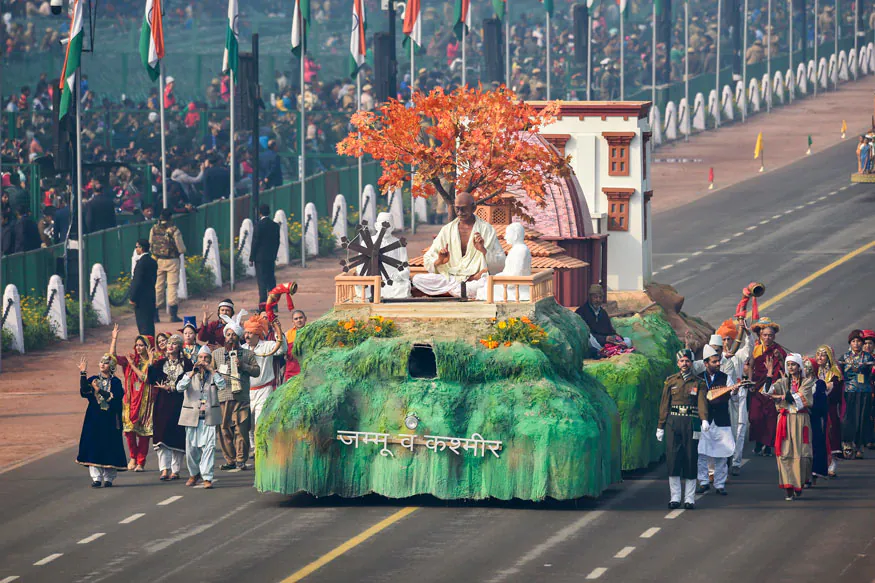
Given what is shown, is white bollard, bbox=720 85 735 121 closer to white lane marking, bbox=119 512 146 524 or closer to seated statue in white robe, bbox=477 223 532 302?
seated statue in white robe, bbox=477 223 532 302

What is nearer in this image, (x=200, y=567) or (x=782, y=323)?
(x=200, y=567)

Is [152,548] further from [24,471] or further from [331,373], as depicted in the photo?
[24,471]

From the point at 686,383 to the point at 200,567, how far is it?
604cm

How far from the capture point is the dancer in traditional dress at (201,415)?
79.6ft

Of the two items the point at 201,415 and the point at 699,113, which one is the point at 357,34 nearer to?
the point at 201,415

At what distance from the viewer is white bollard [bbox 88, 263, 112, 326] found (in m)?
36.2

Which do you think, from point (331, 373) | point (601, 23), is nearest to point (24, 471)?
point (331, 373)

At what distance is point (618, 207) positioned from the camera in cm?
3045

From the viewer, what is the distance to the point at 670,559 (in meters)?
A: 20.6

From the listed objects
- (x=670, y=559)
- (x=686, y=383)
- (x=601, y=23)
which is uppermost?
(x=601, y=23)

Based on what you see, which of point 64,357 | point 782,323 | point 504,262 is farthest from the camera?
point 782,323

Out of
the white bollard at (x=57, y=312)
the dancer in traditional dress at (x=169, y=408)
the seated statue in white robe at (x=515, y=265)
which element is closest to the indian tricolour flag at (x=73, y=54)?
the white bollard at (x=57, y=312)

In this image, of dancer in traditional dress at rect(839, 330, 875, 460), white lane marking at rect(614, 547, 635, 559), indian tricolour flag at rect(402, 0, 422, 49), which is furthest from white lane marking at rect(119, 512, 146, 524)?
indian tricolour flag at rect(402, 0, 422, 49)

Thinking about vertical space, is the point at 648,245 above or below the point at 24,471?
above
